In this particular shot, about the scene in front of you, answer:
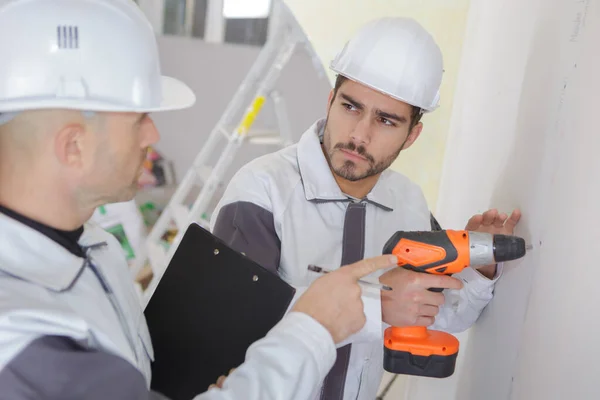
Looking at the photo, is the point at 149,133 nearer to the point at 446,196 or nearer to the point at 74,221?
the point at 74,221

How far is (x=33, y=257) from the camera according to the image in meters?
0.74

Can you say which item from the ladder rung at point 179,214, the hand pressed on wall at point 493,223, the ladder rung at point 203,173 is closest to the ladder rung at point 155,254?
the ladder rung at point 179,214

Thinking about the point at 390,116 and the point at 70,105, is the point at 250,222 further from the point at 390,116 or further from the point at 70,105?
the point at 70,105

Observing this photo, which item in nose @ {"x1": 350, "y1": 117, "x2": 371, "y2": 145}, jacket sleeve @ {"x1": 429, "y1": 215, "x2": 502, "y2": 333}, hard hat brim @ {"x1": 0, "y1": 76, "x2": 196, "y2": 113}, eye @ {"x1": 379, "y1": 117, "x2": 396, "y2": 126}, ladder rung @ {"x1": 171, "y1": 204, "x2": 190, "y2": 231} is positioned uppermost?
hard hat brim @ {"x1": 0, "y1": 76, "x2": 196, "y2": 113}

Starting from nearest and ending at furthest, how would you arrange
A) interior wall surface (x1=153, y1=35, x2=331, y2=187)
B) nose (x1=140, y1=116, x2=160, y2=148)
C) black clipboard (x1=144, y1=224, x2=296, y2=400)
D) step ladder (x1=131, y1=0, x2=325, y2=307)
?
nose (x1=140, y1=116, x2=160, y2=148), black clipboard (x1=144, y1=224, x2=296, y2=400), step ladder (x1=131, y1=0, x2=325, y2=307), interior wall surface (x1=153, y1=35, x2=331, y2=187)

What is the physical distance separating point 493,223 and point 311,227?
17.9 inches

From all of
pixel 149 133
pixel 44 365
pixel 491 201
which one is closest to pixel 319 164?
pixel 491 201

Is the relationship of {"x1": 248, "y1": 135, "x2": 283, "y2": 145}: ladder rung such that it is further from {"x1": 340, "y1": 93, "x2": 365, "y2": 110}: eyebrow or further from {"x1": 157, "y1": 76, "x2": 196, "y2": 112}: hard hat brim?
{"x1": 157, "y1": 76, "x2": 196, "y2": 112}: hard hat brim

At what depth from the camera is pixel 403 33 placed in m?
1.32

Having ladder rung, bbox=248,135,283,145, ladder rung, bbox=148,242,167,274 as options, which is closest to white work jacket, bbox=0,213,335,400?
ladder rung, bbox=248,135,283,145

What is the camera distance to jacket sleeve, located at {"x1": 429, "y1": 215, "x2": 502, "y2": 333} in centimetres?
→ 131

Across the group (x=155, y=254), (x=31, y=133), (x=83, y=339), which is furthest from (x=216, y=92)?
(x=83, y=339)

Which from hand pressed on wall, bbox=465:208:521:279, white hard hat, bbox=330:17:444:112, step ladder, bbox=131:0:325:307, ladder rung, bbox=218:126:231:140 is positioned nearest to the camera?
hand pressed on wall, bbox=465:208:521:279

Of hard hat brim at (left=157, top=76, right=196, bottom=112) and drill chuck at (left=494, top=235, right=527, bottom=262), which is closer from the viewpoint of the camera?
hard hat brim at (left=157, top=76, right=196, bottom=112)
